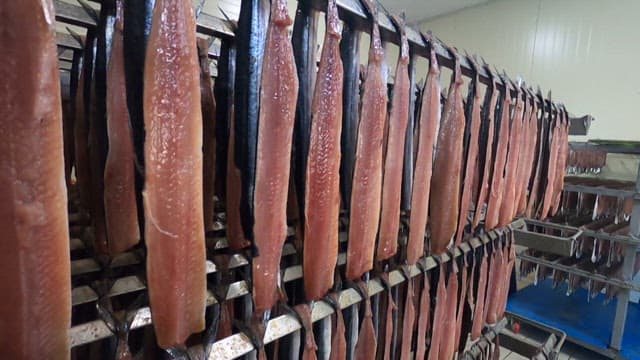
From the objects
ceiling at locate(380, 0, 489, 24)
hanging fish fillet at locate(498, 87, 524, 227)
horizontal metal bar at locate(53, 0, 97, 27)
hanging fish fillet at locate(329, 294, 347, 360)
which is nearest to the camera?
horizontal metal bar at locate(53, 0, 97, 27)

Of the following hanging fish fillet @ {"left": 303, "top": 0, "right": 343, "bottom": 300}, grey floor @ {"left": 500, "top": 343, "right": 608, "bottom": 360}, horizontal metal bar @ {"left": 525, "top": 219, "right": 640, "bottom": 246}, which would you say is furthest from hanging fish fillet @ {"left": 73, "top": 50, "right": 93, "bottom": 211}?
grey floor @ {"left": 500, "top": 343, "right": 608, "bottom": 360}

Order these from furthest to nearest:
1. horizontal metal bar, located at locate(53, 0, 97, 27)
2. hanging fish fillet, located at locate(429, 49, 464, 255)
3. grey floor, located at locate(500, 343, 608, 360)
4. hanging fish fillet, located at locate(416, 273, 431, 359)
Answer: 1. grey floor, located at locate(500, 343, 608, 360)
2. hanging fish fillet, located at locate(416, 273, 431, 359)
3. hanging fish fillet, located at locate(429, 49, 464, 255)
4. horizontal metal bar, located at locate(53, 0, 97, 27)

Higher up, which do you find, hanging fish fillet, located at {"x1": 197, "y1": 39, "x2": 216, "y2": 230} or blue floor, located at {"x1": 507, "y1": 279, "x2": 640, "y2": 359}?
hanging fish fillet, located at {"x1": 197, "y1": 39, "x2": 216, "y2": 230}

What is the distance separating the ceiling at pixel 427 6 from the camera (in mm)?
4477

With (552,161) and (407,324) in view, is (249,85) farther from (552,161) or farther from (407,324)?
(552,161)

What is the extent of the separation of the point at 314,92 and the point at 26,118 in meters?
0.44

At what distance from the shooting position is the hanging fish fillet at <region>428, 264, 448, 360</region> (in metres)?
1.16

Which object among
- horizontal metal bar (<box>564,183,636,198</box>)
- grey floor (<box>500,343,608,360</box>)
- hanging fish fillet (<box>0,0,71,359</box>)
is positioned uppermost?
hanging fish fillet (<box>0,0,71,359</box>)

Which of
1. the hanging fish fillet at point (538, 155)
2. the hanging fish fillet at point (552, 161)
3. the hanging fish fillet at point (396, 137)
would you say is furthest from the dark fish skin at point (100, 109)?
the hanging fish fillet at point (552, 161)

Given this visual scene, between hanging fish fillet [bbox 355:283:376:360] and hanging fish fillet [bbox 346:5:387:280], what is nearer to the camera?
hanging fish fillet [bbox 346:5:387:280]

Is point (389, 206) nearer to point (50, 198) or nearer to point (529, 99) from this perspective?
point (50, 198)

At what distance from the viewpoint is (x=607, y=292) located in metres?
3.12

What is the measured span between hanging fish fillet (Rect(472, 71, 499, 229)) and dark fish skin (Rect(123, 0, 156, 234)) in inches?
41.9

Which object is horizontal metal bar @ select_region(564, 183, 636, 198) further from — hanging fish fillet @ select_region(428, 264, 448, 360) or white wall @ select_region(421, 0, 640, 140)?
hanging fish fillet @ select_region(428, 264, 448, 360)
